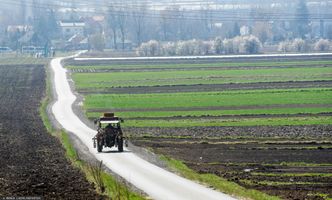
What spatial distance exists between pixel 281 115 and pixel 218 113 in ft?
18.3

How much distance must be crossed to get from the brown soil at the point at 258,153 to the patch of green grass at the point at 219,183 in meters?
0.65

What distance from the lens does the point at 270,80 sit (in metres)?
112

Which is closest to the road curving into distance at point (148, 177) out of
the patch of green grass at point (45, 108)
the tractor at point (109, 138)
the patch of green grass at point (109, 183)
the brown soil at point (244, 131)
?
the tractor at point (109, 138)

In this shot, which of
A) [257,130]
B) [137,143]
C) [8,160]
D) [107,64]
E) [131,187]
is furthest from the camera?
[107,64]

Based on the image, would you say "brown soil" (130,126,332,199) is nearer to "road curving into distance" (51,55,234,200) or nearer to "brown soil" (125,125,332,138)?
"brown soil" (125,125,332,138)

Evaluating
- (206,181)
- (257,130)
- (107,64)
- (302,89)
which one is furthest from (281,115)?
(107,64)

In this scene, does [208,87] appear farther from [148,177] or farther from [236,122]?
[148,177]

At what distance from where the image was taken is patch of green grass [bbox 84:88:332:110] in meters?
83.2

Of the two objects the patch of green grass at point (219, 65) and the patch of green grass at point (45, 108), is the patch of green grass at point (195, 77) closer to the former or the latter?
the patch of green grass at point (45, 108)

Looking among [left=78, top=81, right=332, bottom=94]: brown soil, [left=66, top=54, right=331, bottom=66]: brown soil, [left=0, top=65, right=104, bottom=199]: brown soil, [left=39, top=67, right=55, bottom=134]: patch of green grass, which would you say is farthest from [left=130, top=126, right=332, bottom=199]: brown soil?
[left=66, top=54, right=331, bottom=66]: brown soil

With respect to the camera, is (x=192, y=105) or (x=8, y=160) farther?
(x=192, y=105)

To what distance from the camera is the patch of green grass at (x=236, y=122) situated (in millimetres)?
66188

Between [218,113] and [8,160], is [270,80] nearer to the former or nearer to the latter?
[218,113]

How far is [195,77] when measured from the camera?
399ft
